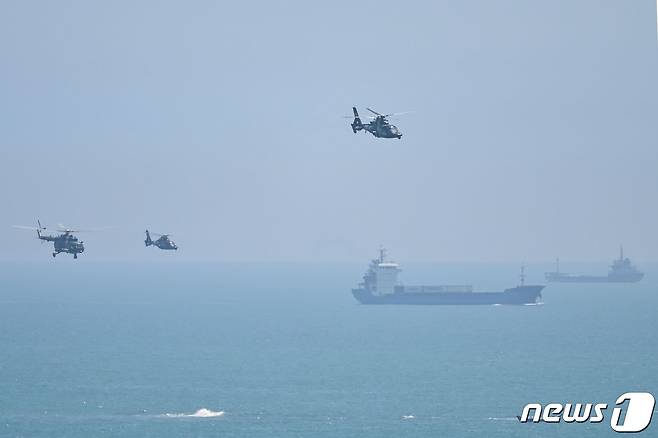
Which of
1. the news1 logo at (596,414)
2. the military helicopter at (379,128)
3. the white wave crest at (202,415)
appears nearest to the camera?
the military helicopter at (379,128)

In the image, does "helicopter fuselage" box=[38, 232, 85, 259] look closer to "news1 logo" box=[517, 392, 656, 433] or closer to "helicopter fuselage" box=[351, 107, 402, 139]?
"helicopter fuselage" box=[351, 107, 402, 139]

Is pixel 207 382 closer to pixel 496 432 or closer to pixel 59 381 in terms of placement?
pixel 59 381

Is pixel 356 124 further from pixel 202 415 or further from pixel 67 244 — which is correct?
pixel 202 415

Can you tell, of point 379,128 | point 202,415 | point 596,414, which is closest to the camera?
point 379,128

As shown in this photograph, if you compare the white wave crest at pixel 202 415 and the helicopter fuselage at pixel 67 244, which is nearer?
the helicopter fuselage at pixel 67 244

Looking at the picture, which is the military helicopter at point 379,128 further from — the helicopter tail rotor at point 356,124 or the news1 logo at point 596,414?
the news1 logo at point 596,414

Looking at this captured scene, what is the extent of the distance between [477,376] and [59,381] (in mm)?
53043

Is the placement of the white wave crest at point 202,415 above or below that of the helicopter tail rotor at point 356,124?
below

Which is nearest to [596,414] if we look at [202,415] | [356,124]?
[202,415]

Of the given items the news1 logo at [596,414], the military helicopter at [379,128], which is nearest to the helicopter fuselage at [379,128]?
the military helicopter at [379,128]

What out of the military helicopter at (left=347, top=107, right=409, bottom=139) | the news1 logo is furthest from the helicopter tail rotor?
the news1 logo

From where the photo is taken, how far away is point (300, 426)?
13912 cm

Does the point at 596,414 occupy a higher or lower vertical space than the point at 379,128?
lower

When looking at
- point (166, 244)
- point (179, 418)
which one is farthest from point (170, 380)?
point (166, 244)
